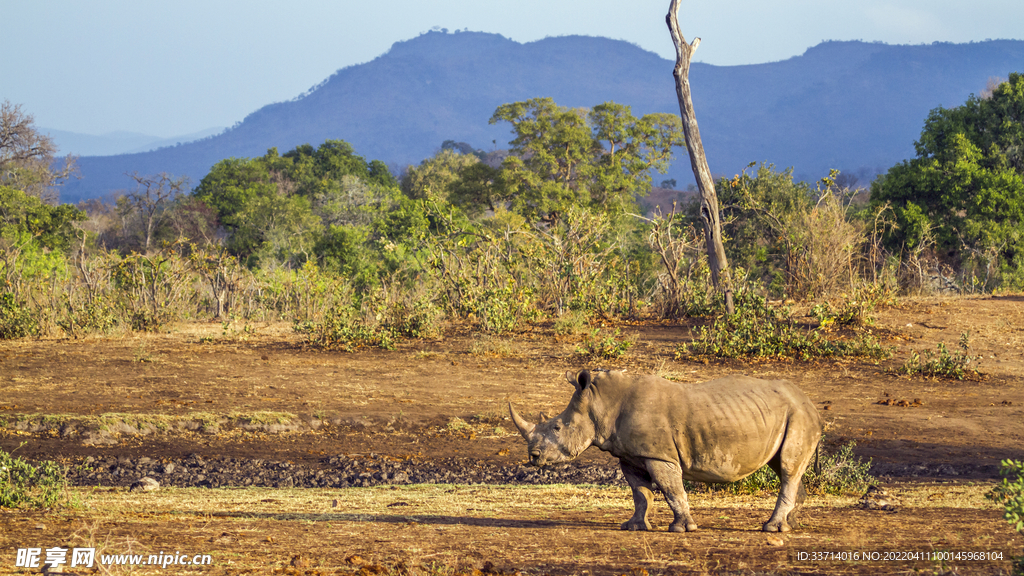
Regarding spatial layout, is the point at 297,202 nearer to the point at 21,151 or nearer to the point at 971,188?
the point at 21,151

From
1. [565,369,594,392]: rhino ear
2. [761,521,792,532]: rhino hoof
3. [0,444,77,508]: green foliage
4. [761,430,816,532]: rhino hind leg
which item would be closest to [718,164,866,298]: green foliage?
[761,430,816,532]: rhino hind leg

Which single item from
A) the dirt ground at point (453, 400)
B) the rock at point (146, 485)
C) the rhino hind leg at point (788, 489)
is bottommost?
the dirt ground at point (453, 400)

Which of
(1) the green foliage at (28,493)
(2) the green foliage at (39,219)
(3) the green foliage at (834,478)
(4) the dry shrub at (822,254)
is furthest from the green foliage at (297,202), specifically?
(3) the green foliage at (834,478)

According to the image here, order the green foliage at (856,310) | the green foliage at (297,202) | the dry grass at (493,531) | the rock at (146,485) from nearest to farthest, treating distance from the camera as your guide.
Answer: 1. the dry grass at (493,531)
2. the rock at (146,485)
3. the green foliage at (856,310)
4. the green foliage at (297,202)

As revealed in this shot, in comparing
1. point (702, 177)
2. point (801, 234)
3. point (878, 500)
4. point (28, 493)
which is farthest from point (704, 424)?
point (801, 234)

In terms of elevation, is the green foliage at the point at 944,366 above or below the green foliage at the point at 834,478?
below

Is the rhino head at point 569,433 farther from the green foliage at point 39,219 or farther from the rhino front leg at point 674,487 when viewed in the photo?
the green foliage at point 39,219

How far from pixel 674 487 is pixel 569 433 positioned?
28.5 inches

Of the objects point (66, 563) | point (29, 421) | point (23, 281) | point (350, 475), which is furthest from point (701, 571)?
point (23, 281)

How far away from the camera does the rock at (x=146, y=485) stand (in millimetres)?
7555

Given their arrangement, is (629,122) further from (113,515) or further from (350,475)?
(113,515)

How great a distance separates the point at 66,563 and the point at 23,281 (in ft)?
48.3

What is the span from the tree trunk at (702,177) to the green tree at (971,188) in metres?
8.40

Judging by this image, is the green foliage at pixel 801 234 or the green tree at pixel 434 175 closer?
the green foliage at pixel 801 234
